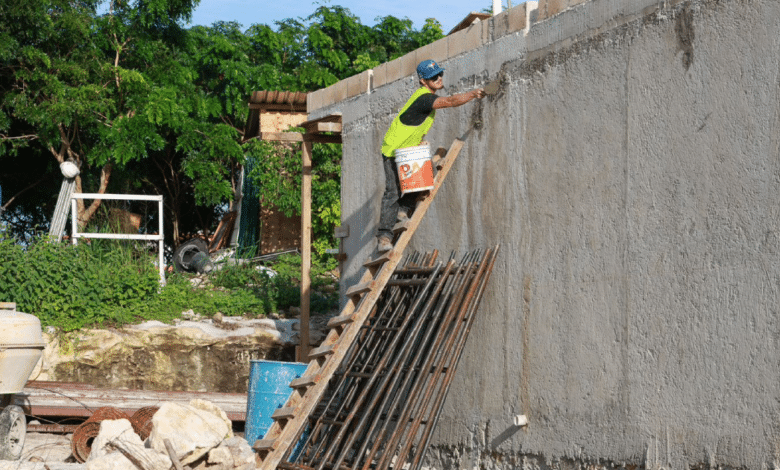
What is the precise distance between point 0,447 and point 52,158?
10244 millimetres

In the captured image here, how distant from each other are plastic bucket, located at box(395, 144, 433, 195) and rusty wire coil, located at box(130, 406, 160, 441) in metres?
3.54

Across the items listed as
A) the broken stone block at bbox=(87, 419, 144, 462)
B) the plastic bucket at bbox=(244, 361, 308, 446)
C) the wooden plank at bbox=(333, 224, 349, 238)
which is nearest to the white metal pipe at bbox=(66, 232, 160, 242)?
the wooden plank at bbox=(333, 224, 349, 238)

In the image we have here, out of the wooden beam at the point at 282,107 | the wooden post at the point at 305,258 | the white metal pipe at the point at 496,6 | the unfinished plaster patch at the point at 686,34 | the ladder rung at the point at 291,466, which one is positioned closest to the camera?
the unfinished plaster patch at the point at 686,34

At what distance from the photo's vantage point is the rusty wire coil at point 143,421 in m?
8.18

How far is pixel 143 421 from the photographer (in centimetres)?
834

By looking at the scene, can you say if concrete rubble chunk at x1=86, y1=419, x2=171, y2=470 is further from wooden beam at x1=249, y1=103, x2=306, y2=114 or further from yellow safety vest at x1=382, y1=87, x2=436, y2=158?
wooden beam at x1=249, y1=103, x2=306, y2=114

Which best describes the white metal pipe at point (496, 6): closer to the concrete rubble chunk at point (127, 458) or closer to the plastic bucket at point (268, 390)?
the plastic bucket at point (268, 390)

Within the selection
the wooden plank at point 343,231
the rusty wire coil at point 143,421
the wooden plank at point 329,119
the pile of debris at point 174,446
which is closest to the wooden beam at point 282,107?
the wooden plank at point 329,119

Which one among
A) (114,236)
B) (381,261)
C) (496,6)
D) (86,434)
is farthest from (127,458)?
(114,236)

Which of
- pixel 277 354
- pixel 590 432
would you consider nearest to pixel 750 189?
pixel 590 432

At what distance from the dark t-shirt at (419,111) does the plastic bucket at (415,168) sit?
241mm

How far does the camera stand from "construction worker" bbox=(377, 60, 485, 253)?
6.49 m

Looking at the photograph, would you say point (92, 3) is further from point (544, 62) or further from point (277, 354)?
point (544, 62)

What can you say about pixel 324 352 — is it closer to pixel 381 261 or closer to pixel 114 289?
pixel 381 261
